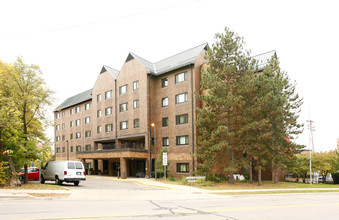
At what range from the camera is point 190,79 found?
1261 inches

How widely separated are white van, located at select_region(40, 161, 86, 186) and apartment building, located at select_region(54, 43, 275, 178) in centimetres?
608

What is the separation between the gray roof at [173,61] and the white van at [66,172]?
54.9 feet

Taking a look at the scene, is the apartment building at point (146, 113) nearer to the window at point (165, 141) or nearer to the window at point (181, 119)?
the window at point (181, 119)

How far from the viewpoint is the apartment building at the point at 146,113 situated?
105ft

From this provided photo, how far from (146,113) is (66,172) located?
14.7 metres

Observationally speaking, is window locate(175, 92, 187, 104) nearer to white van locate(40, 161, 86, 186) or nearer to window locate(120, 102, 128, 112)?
window locate(120, 102, 128, 112)

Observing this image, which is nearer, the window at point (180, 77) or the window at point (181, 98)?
the window at point (181, 98)

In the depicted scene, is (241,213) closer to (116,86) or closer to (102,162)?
(116,86)

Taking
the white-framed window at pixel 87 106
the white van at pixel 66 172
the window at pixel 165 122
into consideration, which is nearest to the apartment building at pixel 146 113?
the window at pixel 165 122

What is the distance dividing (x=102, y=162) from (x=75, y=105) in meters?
14.6

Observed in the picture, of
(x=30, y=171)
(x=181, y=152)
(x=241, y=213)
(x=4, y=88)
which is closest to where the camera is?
(x=241, y=213)

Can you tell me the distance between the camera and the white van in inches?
869

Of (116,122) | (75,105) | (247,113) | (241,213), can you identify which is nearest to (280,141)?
(247,113)

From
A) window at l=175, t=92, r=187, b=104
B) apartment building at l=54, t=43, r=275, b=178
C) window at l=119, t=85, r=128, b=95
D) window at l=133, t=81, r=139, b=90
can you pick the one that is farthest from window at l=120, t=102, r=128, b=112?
window at l=175, t=92, r=187, b=104
